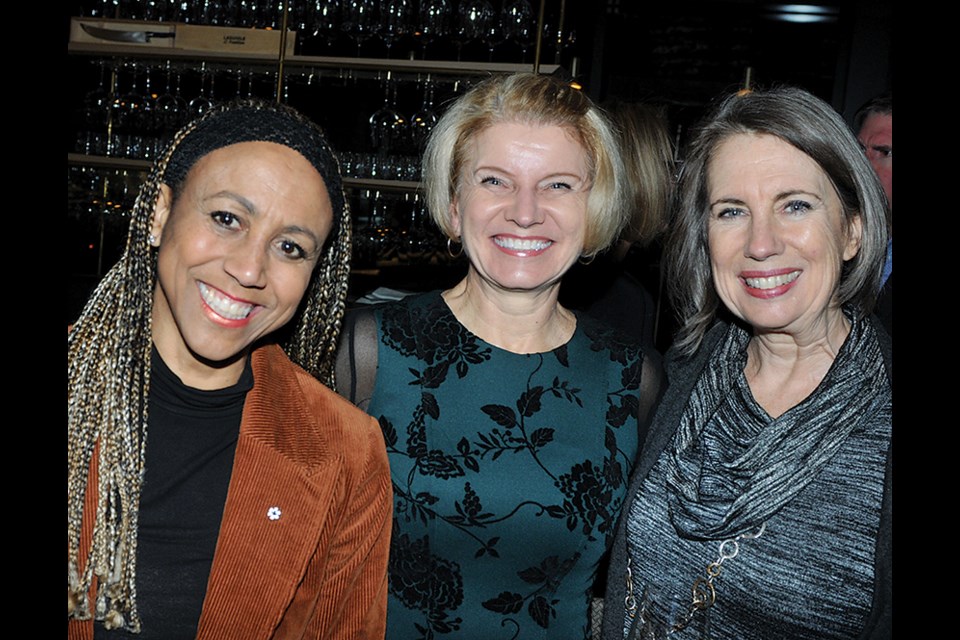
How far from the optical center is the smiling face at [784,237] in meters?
1.94

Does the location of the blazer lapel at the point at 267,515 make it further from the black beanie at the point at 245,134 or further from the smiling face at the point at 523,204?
the smiling face at the point at 523,204

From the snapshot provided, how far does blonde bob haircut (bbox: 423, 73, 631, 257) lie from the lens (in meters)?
2.12

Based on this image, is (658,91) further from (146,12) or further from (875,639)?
(875,639)

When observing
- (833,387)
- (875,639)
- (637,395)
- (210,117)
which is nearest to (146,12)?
(210,117)

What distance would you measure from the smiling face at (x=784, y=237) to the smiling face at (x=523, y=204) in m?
0.38

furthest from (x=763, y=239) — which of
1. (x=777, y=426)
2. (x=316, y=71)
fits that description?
(x=316, y=71)

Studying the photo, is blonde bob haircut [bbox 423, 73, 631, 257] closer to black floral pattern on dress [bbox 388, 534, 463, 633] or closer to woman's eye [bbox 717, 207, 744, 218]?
woman's eye [bbox 717, 207, 744, 218]

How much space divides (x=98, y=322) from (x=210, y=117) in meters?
0.47

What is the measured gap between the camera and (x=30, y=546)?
2.43 feet

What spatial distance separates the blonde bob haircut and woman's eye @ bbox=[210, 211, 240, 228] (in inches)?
26.1

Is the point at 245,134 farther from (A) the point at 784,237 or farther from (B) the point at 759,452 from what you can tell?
(B) the point at 759,452

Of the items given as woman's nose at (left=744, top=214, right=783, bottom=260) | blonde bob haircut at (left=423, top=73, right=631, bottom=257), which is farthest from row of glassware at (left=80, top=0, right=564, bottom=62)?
woman's nose at (left=744, top=214, right=783, bottom=260)

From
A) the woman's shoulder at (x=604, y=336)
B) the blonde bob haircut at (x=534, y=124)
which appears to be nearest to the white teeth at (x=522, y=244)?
the blonde bob haircut at (x=534, y=124)

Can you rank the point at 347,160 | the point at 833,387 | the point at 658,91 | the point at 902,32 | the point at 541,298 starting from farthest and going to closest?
the point at 658,91 → the point at 347,160 → the point at 541,298 → the point at 833,387 → the point at 902,32
